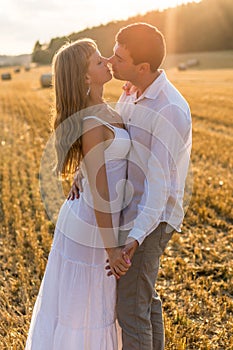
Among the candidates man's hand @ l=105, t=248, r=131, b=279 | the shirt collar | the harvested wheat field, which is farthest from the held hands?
the harvested wheat field

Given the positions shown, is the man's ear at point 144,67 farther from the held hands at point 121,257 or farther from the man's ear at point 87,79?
the held hands at point 121,257

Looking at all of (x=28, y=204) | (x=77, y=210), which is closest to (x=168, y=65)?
(x=28, y=204)

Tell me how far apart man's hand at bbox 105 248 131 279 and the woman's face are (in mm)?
916

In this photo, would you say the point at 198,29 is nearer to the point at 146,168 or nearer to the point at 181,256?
the point at 181,256

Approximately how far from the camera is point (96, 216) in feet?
8.90

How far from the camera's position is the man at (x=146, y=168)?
101 inches

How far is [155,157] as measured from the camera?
2574 mm

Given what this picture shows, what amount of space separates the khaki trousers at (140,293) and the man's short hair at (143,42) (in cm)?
91

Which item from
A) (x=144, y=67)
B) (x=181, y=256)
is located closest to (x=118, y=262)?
(x=144, y=67)

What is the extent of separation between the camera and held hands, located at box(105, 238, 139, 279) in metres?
2.62

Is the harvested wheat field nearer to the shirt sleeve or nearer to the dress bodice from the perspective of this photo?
the dress bodice

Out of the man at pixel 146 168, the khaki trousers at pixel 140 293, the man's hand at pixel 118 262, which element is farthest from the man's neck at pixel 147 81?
the man's hand at pixel 118 262

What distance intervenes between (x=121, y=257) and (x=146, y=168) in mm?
494

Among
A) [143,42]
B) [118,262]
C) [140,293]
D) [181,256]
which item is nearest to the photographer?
[143,42]
